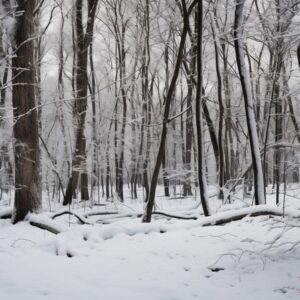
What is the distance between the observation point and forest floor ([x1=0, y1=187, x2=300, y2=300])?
9.66 ft

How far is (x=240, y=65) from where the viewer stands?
6805 mm

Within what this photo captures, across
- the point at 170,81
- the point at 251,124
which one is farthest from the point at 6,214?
the point at 170,81

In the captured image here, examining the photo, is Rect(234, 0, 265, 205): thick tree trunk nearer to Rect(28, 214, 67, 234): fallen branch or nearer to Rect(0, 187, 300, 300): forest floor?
Rect(0, 187, 300, 300): forest floor

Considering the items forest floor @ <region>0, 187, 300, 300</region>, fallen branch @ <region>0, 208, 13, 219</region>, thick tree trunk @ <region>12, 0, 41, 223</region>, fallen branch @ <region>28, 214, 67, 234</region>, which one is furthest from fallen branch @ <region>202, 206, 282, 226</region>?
fallen branch @ <region>0, 208, 13, 219</region>

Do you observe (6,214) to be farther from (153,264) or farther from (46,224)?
(153,264)

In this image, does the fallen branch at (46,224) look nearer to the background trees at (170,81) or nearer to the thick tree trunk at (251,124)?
the background trees at (170,81)

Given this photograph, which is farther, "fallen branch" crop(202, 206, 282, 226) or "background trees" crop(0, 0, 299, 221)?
"background trees" crop(0, 0, 299, 221)

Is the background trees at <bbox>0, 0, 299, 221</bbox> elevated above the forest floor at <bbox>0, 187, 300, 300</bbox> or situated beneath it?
elevated above

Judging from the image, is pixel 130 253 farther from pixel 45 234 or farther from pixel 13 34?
pixel 13 34

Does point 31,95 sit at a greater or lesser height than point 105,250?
greater

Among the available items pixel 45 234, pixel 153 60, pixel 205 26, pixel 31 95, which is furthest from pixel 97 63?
pixel 45 234

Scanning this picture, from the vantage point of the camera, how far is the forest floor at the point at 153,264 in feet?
9.66

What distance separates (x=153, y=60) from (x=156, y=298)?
1907cm

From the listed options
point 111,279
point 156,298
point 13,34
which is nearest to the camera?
point 156,298
